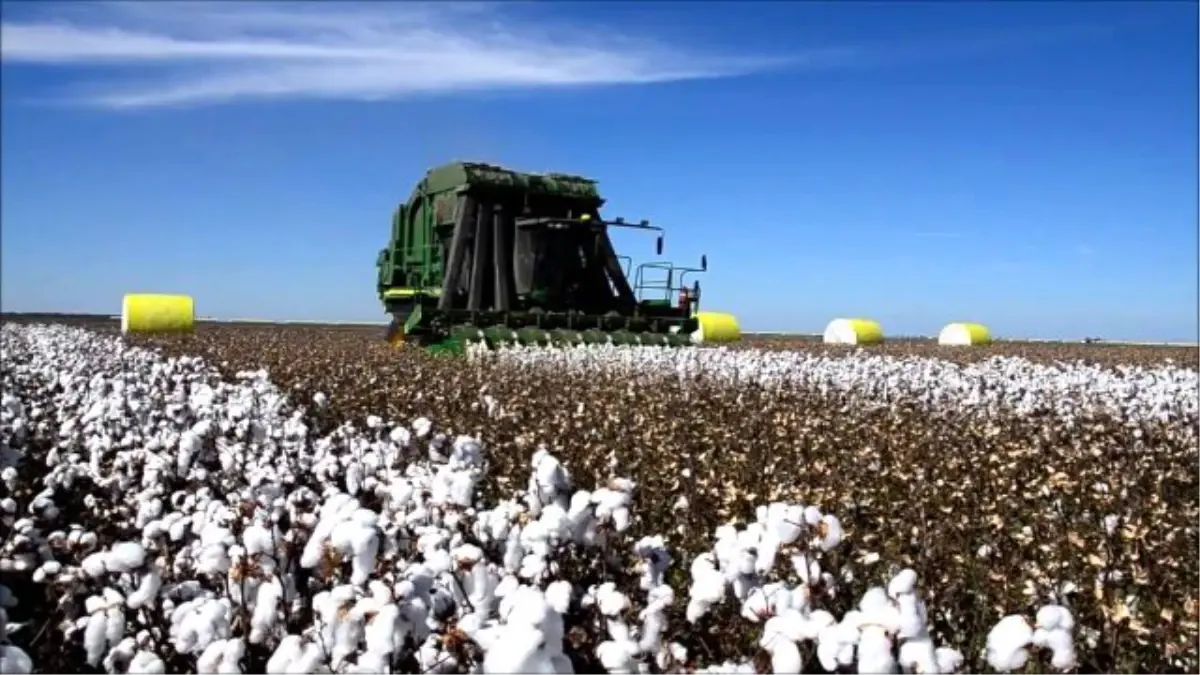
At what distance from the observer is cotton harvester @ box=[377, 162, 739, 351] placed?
21.1 metres

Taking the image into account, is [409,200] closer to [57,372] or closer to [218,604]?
[57,372]

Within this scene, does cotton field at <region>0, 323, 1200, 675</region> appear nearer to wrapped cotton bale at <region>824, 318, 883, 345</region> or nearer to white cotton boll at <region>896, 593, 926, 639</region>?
white cotton boll at <region>896, 593, 926, 639</region>

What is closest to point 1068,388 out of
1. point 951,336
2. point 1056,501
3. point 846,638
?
point 1056,501

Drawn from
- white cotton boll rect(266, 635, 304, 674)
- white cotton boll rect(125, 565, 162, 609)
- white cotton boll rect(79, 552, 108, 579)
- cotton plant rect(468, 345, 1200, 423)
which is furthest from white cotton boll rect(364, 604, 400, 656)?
cotton plant rect(468, 345, 1200, 423)

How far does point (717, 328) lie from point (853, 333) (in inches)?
213

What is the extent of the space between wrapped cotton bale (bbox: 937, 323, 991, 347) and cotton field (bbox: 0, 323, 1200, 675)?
81.1ft

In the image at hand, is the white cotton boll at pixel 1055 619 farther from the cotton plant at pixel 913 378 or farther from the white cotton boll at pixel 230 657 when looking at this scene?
the cotton plant at pixel 913 378

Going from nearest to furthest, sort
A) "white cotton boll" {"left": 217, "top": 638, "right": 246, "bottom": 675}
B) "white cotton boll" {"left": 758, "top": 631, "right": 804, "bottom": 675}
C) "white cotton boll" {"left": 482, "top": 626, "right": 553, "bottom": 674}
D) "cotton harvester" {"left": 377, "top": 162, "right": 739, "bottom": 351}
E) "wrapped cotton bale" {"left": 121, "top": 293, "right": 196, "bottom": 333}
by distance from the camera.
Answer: "white cotton boll" {"left": 482, "top": 626, "right": 553, "bottom": 674}
"white cotton boll" {"left": 758, "top": 631, "right": 804, "bottom": 675}
"white cotton boll" {"left": 217, "top": 638, "right": 246, "bottom": 675}
"cotton harvester" {"left": 377, "top": 162, "right": 739, "bottom": 351}
"wrapped cotton bale" {"left": 121, "top": 293, "right": 196, "bottom": 333}

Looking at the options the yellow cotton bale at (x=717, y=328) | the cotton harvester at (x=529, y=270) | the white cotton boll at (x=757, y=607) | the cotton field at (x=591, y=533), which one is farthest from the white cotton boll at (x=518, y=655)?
the yellow cotton bale at (x=717, y=328)

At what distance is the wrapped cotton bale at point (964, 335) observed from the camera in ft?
122

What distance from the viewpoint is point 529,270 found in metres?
22.2

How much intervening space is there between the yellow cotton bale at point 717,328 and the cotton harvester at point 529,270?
8260 millimetres

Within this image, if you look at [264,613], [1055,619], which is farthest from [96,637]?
[1055,619]

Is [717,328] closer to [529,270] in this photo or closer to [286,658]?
[529,270]
